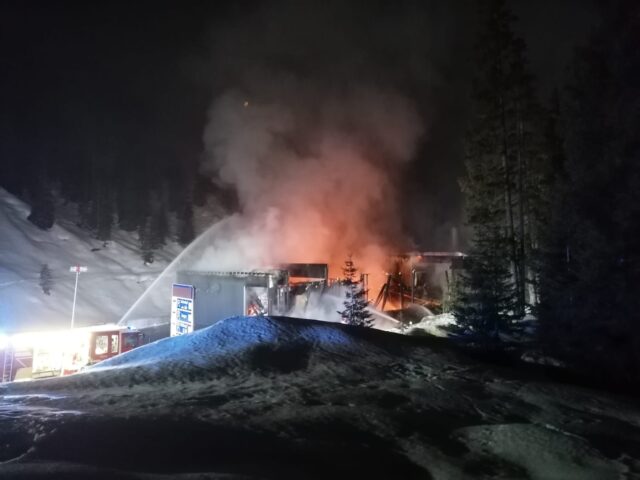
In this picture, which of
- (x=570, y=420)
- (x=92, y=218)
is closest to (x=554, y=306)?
(x=570, y=420)

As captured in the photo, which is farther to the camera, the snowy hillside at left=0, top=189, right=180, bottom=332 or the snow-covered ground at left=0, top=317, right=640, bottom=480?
the snowy hillside at left=0, top=189, right=180, bottom=332

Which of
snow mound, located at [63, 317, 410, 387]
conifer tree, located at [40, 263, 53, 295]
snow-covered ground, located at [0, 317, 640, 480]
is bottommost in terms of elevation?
snow-covered ground, located at [0, 317, 640, 480]

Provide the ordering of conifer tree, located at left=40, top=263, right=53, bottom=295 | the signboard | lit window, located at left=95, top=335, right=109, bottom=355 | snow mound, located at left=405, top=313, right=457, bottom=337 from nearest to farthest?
the signboard
lit window, located at left=95, top=335, right=109, bottom=355
snow mound, located at left=405, top=313, right=457, bottom=337
conifer tree, located at left=40, top=263, right=53, bottom=295

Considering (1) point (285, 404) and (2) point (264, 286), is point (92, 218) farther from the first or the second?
(1) point (285, 404)

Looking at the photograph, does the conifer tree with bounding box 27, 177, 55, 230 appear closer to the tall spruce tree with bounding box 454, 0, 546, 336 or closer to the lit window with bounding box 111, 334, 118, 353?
the lit window with bounding box 111, 334, 118, 353

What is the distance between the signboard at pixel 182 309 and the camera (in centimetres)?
1658

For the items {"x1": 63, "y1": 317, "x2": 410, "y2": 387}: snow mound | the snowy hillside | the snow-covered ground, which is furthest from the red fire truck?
the snowy hillside

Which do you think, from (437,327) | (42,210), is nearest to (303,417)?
(437,327)

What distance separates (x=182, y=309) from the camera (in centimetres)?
1697

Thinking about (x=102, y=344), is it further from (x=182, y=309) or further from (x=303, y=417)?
(x=303, y=417)

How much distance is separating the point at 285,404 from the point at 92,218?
1691 inches

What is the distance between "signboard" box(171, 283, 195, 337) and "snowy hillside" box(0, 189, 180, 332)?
14.1 metres

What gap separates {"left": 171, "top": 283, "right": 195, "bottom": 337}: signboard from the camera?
54.4 feet

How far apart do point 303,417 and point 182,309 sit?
1139 cm
